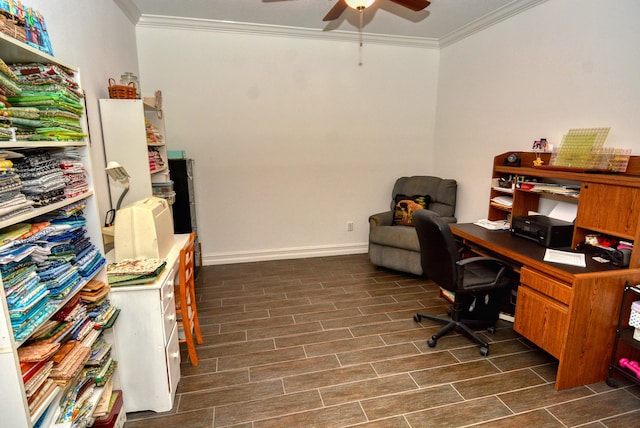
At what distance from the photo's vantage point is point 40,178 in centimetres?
130

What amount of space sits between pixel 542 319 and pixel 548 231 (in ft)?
2.09

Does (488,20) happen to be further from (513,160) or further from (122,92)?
(122,92)

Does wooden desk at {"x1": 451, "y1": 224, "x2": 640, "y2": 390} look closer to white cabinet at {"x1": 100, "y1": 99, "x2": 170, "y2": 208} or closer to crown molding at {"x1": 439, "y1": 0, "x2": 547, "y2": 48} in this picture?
crown molding at {"x1": 439, "y1": 0, "x2": 547, "y2": 48}

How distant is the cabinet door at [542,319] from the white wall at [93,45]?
2.74 metres

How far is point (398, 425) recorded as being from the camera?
181 cm

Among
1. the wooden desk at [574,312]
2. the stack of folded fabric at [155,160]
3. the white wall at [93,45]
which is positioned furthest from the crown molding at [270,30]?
the wooden desk at [574,312]

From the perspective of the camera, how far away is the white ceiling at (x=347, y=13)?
122 inches

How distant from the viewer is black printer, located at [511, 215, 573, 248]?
7.84ft

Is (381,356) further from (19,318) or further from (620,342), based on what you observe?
(19,318)

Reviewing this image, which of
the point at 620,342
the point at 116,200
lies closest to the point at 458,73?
the point at 620,342

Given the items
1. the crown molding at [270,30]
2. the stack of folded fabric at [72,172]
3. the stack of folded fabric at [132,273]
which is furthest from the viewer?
the crown molding at [270,30]

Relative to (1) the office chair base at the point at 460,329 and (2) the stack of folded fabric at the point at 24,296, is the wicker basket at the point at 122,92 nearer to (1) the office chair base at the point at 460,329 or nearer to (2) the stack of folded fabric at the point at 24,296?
(2) the stack of folded fabric at the point at 24,296

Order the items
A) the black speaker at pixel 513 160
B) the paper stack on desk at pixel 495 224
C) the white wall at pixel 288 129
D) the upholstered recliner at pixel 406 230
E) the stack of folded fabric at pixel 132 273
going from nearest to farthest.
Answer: the stack of folded fabric at pixel 132 273, the paper stack on desk at pixel 495 224, the black speaker at pixel 513 160, the upholstered recliner at pixel 406 230, the white wall at pixel 288 129

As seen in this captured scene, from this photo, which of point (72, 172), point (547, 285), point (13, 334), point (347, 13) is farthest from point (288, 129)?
point (13, 334)
